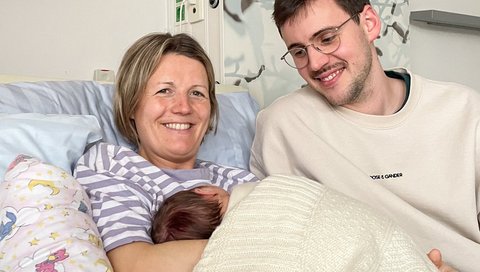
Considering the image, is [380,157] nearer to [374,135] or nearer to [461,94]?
[374,135]

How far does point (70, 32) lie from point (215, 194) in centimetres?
131

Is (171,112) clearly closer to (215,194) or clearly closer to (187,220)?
(215,194)

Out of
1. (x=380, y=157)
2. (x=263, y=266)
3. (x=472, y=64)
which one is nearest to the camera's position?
(x=263, y=266)

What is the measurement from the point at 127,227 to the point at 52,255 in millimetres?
208

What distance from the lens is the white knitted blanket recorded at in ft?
2.95

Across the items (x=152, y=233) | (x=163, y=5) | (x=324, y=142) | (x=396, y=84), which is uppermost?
(x=163, y=5)

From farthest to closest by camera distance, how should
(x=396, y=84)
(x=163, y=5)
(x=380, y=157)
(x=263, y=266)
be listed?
1. (x=163, y=5)
2. (x=396, y=84)
3. (x=380, y=157)
4. (x=263, y=266)

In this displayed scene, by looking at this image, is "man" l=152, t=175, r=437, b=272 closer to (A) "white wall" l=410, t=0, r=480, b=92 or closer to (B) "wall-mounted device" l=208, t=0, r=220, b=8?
(B) "wall-mounted device" l=208, t=0, r=220, b=8

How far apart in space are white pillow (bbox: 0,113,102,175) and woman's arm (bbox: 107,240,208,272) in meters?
0.38

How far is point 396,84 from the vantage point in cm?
164

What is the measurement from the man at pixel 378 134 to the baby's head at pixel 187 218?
17.4 inches

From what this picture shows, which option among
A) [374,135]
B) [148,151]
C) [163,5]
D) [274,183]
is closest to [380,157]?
[374,135]

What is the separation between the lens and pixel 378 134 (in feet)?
4.91

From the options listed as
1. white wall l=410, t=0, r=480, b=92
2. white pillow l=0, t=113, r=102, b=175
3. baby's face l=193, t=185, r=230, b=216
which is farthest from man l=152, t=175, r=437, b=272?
white wall l=410, t=0, r=480, b=92
